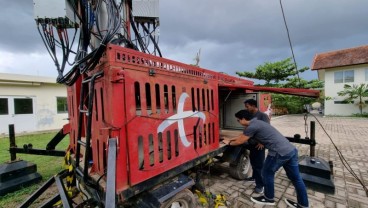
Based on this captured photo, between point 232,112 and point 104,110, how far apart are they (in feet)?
12.9

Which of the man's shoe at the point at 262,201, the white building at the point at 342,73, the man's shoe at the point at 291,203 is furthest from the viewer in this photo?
the white building at the point at 342,73

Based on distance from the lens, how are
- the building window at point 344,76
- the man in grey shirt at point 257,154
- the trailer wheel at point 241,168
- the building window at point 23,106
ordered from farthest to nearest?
1. the building window at point 344,76
2. the building window at point 23,106
3. the trailer wheel at point 241,168
4. the man in grey shirt at point 257,154

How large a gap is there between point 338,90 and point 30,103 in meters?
28.4

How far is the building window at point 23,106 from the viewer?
36.7 feet

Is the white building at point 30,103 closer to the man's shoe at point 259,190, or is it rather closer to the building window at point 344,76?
the man's shoe at point 259,190

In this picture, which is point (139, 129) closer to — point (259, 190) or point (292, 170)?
point (292, 170)

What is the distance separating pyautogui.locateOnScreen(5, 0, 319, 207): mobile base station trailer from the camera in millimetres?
1994

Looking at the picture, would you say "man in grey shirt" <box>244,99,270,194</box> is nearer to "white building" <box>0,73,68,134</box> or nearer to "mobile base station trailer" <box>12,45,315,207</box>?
"mobile base station trailer" <box>12,45,315,207</box>

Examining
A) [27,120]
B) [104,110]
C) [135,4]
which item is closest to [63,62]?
[104,110]

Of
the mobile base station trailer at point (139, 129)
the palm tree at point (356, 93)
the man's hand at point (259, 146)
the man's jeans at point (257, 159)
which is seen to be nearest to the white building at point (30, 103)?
the mobile base station trailer at point (139, 129)

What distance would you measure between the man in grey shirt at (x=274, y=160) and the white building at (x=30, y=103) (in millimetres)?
10965

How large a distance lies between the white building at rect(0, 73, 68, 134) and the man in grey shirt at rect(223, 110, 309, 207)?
11.0 metres

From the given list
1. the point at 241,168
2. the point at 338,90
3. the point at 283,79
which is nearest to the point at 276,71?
the point at 283,79

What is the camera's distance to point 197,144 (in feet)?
10.1
